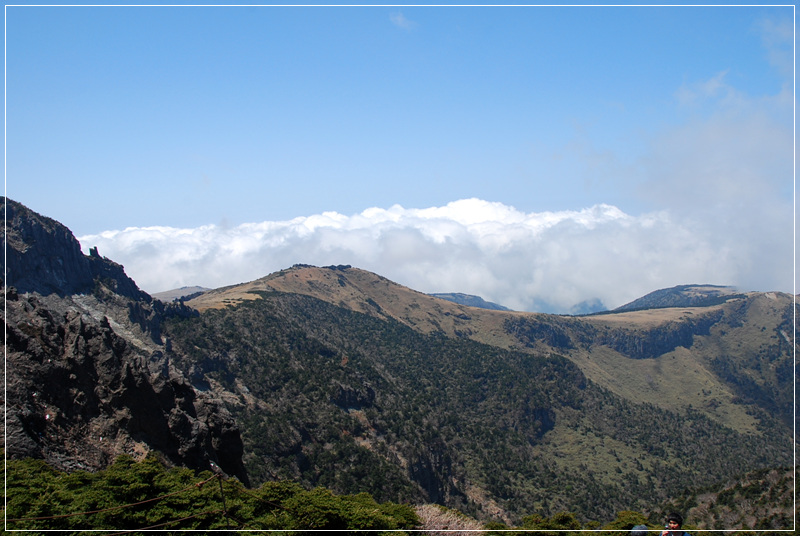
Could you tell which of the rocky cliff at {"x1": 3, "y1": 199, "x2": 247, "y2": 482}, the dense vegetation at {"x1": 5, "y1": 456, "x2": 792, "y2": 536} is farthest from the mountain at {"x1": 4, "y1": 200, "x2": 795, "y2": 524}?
the dense vegetation at {"x1": 5, "y1": 456, "x2": 792, "y2": 536}

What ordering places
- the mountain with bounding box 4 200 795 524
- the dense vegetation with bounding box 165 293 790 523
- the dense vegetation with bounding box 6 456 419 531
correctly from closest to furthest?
the dense vegetation with bounding box 6 456 419 531 < the mountain with bounding box 4 200 795 524 < the dense vegetation with bounding box 165 293 790 523

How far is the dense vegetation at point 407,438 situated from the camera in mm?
95438

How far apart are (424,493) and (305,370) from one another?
42.6m

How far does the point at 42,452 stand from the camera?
41.1 metres

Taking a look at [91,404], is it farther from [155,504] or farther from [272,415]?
[272,415]

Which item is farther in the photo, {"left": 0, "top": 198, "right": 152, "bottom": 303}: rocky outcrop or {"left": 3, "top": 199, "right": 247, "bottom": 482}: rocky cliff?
{"left": 0, "top": 198, "right": 152, "bottom": 303}: rocky outcrop

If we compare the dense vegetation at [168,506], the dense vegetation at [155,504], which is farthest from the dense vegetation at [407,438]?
the dense vegetation at [155,504]

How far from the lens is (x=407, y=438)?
115 metres

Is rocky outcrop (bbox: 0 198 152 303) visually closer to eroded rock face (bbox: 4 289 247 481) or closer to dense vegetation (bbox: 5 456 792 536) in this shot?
eroded rock face (bbox: 4 289 247 481)

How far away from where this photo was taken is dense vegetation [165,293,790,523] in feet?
313

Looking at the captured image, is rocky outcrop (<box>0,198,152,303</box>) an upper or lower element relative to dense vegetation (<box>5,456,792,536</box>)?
upper

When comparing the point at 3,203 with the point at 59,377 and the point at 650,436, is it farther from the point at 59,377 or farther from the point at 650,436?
the point at 650,436

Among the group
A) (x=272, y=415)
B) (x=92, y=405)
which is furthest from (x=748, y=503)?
(x=92, y=405)

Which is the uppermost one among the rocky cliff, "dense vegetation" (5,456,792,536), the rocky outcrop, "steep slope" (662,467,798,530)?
the rocky outcrop
